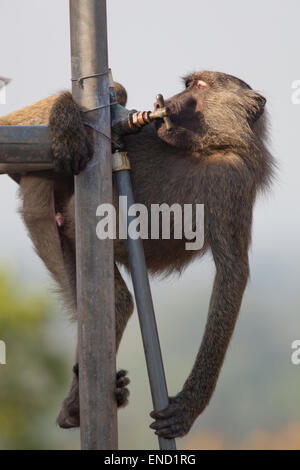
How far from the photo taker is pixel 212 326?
10.7ft

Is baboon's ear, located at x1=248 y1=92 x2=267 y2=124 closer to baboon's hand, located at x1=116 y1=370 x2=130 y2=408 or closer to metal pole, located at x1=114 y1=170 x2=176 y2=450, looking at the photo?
metal pole, located at x1=114 y1=170 x2=176 y2=450

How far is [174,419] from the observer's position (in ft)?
9.63

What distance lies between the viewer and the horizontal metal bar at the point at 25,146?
2562mm

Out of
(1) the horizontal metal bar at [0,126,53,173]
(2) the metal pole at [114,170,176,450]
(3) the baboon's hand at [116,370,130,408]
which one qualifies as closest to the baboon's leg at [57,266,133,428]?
(3) the baboon's hand at [116,370,130,408]

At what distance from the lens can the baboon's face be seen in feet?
11.6

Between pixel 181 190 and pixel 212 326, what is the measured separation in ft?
2.34

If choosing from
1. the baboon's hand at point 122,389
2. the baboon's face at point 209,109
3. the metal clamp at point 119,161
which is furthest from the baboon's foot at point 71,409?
the baboon's face at point 209,109

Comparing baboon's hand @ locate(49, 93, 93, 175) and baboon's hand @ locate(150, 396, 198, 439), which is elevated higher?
baboon's hand @ locate(49, 93, 93, 175)

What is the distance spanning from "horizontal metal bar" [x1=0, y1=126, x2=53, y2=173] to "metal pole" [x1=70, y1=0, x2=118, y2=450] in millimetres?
173
